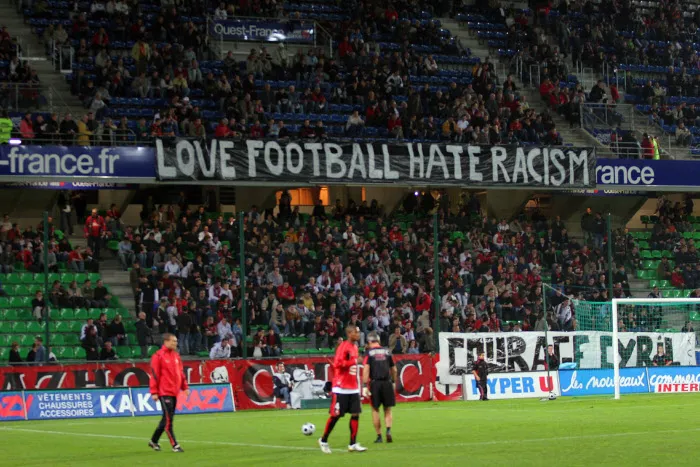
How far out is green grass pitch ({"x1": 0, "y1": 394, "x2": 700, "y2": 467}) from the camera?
48.2ft

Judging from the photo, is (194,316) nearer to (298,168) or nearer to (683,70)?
(298,168)

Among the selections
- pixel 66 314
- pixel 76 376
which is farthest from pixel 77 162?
pixel 76 376

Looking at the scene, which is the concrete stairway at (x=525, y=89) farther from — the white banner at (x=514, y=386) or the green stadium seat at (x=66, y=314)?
the green stadium seat at (x=66, y=314)

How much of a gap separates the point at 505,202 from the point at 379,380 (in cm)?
2454

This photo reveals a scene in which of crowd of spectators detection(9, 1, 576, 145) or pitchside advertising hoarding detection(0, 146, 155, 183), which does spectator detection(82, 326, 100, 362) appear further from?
crowd of spectators detection(9, 1, 576, 145)

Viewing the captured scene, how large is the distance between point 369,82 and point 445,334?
12.9m

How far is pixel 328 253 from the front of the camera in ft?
101

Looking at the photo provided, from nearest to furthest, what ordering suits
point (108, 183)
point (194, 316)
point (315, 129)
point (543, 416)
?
point (543, 416) < point (194, 316) < point (108, 183) < point (315, 129)

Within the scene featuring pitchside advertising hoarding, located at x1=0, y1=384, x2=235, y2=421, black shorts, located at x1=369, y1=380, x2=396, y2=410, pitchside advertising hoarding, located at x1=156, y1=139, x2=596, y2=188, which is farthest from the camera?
pitchside advertising hoarding, located at x1=156, y1=139, x2=596, y2=188

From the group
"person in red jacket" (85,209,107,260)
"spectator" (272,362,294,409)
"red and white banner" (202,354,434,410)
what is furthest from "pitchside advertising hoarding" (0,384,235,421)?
"person in red jacket" (85,209,107,260)

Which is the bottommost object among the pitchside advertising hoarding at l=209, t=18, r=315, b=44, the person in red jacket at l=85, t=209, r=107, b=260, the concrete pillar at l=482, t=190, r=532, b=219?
the person in red jacket at l=85, t=209, r=107, b=260

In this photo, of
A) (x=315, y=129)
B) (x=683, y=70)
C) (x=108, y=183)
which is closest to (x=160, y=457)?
(x=108, y=183)

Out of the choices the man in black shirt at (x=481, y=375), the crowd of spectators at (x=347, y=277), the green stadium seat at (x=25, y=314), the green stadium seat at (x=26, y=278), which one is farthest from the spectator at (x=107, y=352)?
the man in black shirt at (x=481, y=375)

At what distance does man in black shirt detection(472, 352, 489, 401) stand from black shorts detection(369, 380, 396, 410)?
12.5 metres
